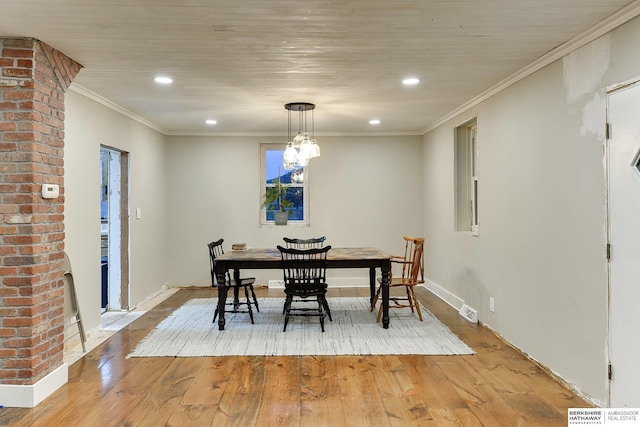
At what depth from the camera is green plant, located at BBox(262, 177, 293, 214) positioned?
706 cm

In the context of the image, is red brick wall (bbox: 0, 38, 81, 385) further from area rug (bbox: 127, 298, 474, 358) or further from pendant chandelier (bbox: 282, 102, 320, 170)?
pendant chandelier (bbox: 282, 102, 320, 170)

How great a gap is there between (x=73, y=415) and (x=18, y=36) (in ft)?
7.90

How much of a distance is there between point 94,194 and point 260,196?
2927 millimetres

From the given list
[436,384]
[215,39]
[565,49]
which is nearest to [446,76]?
[565,49]

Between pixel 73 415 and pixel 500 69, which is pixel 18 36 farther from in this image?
pixel 500 69

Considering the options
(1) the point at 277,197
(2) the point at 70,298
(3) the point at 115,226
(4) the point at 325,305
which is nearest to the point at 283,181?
(1) the point at 277,197

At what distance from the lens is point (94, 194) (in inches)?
178

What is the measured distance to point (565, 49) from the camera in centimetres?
316

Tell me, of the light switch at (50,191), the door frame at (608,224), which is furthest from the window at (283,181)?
A: the door frame at (608,224)

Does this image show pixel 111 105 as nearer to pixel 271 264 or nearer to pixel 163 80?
pixel 163 80

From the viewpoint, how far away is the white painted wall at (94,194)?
4.10 metres

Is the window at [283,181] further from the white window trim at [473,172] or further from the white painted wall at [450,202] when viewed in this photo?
the white window trim at [473,172]

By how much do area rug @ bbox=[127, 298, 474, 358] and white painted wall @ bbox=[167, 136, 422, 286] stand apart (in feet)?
6.01

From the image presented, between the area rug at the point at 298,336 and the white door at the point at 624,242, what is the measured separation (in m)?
1.44
